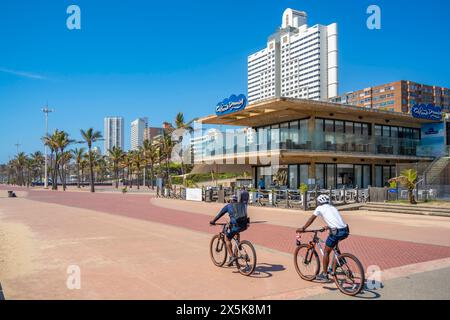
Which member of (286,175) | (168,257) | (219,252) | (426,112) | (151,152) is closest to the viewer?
(219,252)

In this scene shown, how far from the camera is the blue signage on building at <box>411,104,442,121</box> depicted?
34.5 meters

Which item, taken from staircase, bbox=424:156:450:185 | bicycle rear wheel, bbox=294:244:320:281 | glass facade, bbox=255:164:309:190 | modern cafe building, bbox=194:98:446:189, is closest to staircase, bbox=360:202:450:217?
modern cafe building, bbox=194:98:446:189

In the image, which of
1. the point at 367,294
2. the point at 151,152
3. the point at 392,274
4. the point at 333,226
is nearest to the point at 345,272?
the point at 367,294

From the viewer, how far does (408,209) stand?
21.7m

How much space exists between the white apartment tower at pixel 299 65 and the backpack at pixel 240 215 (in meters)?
91.4

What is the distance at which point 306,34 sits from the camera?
103750mm

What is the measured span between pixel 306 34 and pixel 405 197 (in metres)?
86.3

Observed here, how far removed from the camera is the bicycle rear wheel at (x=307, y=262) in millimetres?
7465

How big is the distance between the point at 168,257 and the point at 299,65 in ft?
318

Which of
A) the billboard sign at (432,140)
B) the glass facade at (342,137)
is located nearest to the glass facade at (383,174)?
the glass facade at (342,137)

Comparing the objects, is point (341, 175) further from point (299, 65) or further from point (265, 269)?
point (299, 65)

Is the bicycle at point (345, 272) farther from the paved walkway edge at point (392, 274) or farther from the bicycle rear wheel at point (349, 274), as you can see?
the paved walkway edge at point (392, 274)

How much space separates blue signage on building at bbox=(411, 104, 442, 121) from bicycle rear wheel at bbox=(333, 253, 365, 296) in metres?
31.6
